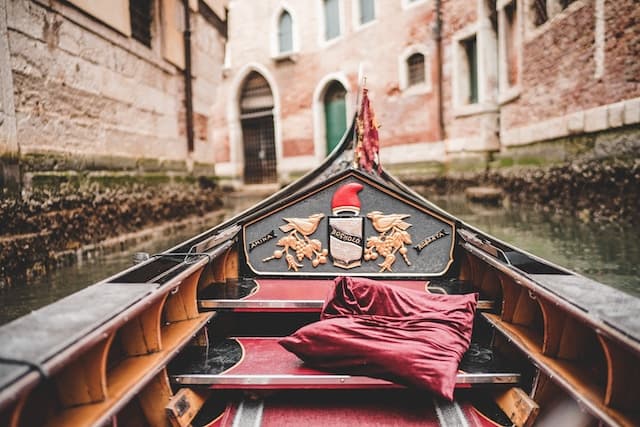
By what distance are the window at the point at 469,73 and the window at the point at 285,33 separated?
6217 mm

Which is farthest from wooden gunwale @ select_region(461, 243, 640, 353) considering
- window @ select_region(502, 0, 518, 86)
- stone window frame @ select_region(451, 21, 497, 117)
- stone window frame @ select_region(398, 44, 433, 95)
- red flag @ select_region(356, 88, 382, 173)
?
stone window frame @ select_region(398, 44, 433, 95)

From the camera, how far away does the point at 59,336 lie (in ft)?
3.30

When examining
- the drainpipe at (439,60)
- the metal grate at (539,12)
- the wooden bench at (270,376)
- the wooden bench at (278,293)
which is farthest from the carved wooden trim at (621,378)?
the drainpipe at (439,60)

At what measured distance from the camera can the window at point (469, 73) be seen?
9477 millimetres

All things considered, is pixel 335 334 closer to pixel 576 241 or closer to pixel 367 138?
pixel 367 138

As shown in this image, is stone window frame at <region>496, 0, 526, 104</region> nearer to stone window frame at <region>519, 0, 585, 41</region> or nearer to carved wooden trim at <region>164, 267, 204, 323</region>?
stone window frame at <region>519, 0, 585, 41</region>

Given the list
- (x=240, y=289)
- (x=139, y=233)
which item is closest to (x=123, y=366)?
(x=240, y=289)

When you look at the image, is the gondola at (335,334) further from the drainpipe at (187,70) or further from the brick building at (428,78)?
the drainpipe at (187,70)

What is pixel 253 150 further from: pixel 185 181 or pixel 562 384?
pixel 562 384

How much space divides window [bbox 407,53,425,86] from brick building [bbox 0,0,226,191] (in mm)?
5154

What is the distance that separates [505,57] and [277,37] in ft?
26.1

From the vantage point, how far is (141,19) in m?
5.85

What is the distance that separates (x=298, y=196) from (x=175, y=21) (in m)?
5.28

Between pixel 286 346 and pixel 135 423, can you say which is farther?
pixel 286 346
